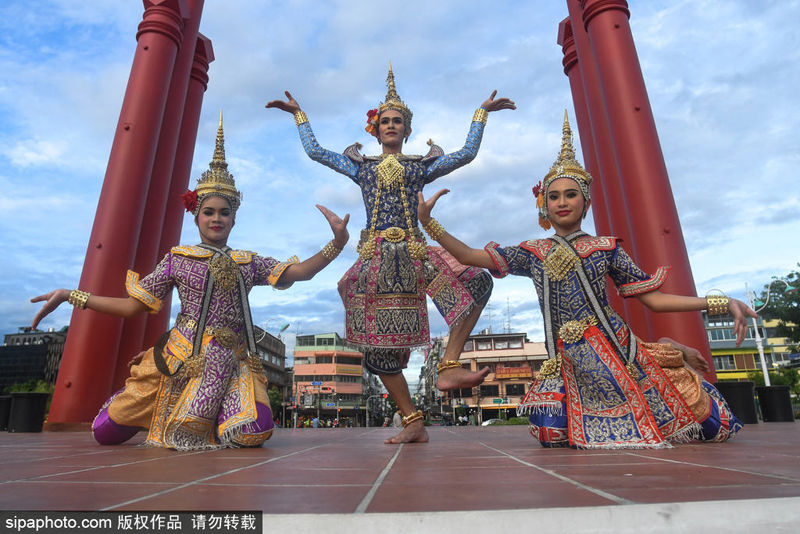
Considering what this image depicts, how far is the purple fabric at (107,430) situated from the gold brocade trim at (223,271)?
1.22m

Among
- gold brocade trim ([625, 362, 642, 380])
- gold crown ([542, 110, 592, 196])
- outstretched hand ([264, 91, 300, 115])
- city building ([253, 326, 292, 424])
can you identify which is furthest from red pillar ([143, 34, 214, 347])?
city building ([253, 326, 292, 424])

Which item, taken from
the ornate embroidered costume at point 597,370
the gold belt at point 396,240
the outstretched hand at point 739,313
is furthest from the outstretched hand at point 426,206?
the outstretched hand at point 739,313

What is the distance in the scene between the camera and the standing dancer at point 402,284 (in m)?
3.71

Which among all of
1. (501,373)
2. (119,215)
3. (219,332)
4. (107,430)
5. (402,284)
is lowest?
(107,430)

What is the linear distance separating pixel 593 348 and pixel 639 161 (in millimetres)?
5189

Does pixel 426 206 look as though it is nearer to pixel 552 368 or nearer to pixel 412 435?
pixel 552 368

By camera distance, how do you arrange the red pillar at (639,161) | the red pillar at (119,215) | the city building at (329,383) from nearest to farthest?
1. the red pillar at (119,215)
2. the red pillar at (639,161)
3. the city building at (329,383)

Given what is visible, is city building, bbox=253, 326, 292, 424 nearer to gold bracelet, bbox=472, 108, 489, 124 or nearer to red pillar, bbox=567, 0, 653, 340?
red pillar, bbox=567, 0, 653, 340

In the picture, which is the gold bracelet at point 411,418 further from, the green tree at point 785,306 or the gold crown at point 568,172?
the green tree at point 785,306

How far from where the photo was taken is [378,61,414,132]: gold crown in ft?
14.4

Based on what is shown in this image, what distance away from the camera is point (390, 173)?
4.06 metres

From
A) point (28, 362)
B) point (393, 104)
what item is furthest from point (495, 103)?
point (28, 362)

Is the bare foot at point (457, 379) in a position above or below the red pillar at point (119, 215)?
below

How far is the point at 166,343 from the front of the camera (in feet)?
12.0
